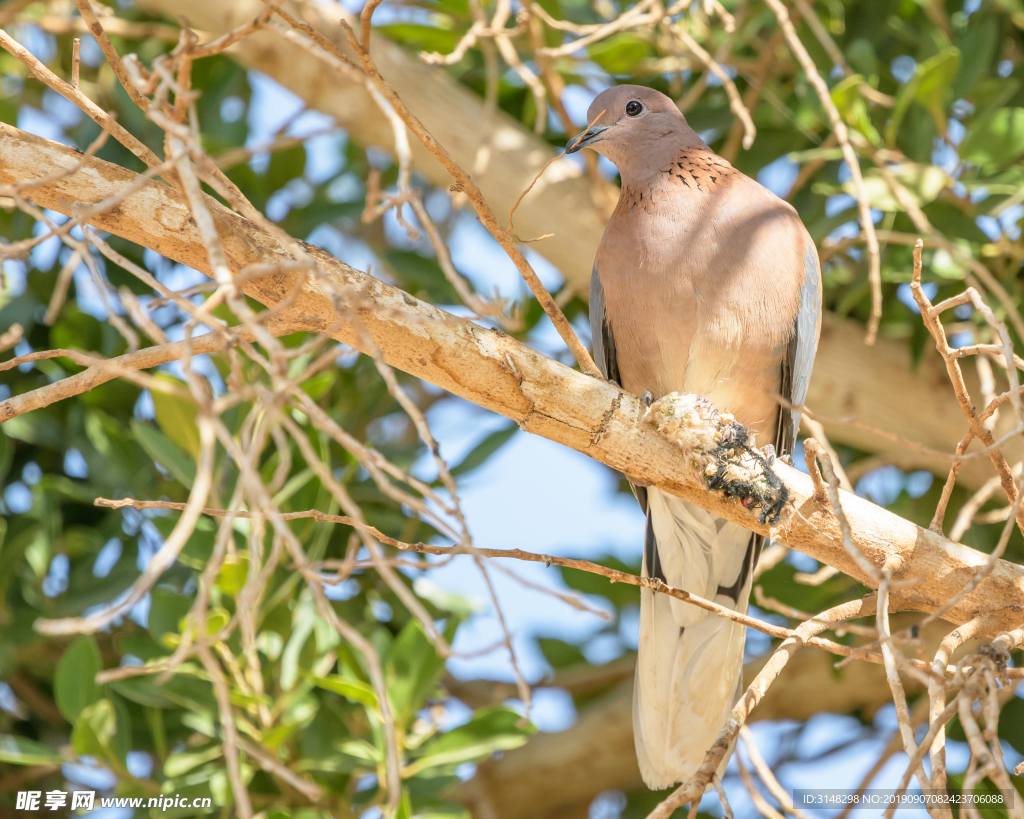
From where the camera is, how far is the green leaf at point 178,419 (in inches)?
105

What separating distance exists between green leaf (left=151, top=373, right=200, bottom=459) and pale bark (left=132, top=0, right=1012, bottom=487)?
3.49 ft

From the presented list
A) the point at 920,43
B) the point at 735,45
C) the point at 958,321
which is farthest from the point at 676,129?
the point at 958,321

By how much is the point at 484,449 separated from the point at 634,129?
1158 mm

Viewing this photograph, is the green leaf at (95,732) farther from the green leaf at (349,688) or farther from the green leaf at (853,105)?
the green leaf at (853,105)

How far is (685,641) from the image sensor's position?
2.58 m

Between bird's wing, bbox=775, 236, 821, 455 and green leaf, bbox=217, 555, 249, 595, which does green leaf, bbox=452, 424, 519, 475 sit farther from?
bird's wing, bbox=775, 236, 821, 455

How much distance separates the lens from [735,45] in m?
3.13

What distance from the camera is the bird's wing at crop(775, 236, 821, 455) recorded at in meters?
2.45

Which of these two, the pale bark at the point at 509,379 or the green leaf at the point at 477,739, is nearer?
the pale bark at the point at 509,379

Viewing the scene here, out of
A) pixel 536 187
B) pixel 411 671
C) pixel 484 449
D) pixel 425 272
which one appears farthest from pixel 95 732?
pixel 536 187

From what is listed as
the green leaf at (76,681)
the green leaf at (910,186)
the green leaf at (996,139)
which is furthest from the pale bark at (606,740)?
the green leaf at (996,139)

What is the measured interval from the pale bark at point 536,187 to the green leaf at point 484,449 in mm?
555

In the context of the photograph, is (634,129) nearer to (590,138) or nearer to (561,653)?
(590,138)

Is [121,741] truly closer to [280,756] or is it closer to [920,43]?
[280,756]
